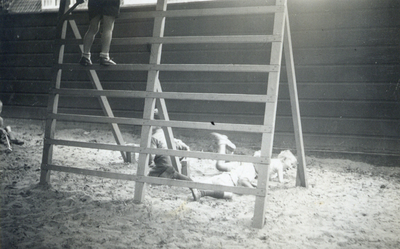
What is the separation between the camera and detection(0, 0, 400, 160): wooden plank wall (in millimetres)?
5445

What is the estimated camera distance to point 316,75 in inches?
231

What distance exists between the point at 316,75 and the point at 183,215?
4.26 m

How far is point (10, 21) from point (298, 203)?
28.6ft

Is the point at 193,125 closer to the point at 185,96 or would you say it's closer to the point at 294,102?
the point at 185,96

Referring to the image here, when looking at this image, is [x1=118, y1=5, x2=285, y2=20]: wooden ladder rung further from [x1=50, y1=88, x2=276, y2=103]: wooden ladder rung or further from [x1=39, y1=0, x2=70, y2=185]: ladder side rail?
[x1=39, y1=0, x2=70, y2=185]: ladder side rail

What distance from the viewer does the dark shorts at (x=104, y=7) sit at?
10.4 feet

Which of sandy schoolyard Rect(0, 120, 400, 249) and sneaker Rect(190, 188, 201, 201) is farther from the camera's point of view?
sneaker Rect(190, 188, 201, 201)

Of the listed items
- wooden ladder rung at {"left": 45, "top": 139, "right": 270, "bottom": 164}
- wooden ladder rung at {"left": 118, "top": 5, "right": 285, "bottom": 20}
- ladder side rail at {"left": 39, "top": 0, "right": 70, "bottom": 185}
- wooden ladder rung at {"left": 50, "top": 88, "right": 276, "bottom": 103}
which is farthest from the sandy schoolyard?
wooden ladder rung at {"left": 118, "top": 5, "right": 285, "bottom": 20}

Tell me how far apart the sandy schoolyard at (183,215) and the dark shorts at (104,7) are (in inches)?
77.4

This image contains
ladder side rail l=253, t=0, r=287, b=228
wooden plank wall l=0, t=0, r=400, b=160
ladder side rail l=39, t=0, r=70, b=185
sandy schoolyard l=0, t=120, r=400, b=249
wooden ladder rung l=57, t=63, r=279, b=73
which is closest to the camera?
sandy schoolyard l=0, t=120, r=400, b=249

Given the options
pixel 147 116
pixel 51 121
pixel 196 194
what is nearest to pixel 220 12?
pixel 147 116

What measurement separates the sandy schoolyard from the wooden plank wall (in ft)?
4.81

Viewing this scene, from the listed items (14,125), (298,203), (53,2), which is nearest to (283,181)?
(298,203)

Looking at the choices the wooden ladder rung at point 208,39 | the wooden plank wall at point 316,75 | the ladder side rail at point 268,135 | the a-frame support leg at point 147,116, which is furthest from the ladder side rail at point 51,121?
the wooden plank wall at point 316,75
